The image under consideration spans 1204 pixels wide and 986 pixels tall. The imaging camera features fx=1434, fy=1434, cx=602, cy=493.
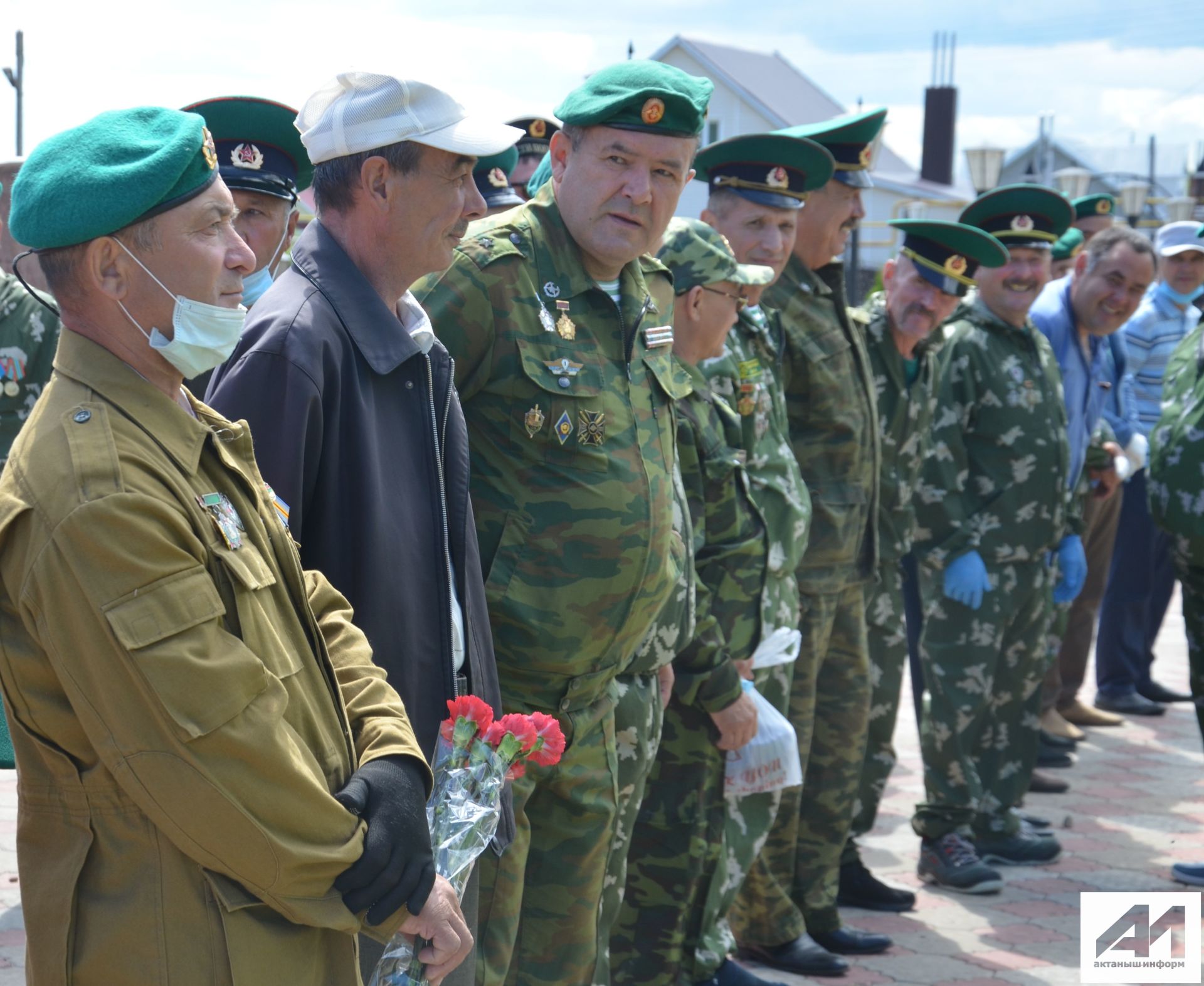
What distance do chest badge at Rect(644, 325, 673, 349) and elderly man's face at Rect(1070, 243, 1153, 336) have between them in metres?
3.83

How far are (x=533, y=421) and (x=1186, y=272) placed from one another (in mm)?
6703

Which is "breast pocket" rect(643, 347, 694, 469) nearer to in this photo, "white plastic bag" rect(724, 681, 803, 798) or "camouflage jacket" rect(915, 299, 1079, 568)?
"white plastic bag" rect(724, 681, 803, 798)

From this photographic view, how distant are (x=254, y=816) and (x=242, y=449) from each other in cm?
57

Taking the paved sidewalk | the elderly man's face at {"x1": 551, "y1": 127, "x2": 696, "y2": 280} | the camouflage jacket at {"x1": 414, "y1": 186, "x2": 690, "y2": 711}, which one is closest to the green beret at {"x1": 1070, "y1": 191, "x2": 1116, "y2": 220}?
the paved sidewalk

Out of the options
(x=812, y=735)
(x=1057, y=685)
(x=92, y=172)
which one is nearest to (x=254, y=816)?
(x=92, y=172)

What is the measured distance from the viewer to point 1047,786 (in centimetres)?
687

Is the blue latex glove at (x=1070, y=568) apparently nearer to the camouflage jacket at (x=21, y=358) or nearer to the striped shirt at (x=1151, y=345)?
the striped shirt at (x=1151, y=345)

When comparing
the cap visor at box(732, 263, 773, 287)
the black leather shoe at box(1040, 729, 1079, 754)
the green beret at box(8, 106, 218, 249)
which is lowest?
the black leather shoe at box(1040, 729, 1079, 754)

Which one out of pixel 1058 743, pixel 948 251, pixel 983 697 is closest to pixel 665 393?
pixel 948 251

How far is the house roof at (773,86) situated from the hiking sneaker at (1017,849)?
37262 mm

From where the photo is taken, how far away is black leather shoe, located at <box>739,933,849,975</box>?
459 cm

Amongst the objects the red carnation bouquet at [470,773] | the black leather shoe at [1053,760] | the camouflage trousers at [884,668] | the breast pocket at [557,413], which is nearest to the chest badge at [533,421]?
the breast pocket at [557,413]

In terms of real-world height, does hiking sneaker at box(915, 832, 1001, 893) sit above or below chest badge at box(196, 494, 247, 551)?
below

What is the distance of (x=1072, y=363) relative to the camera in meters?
6.63
